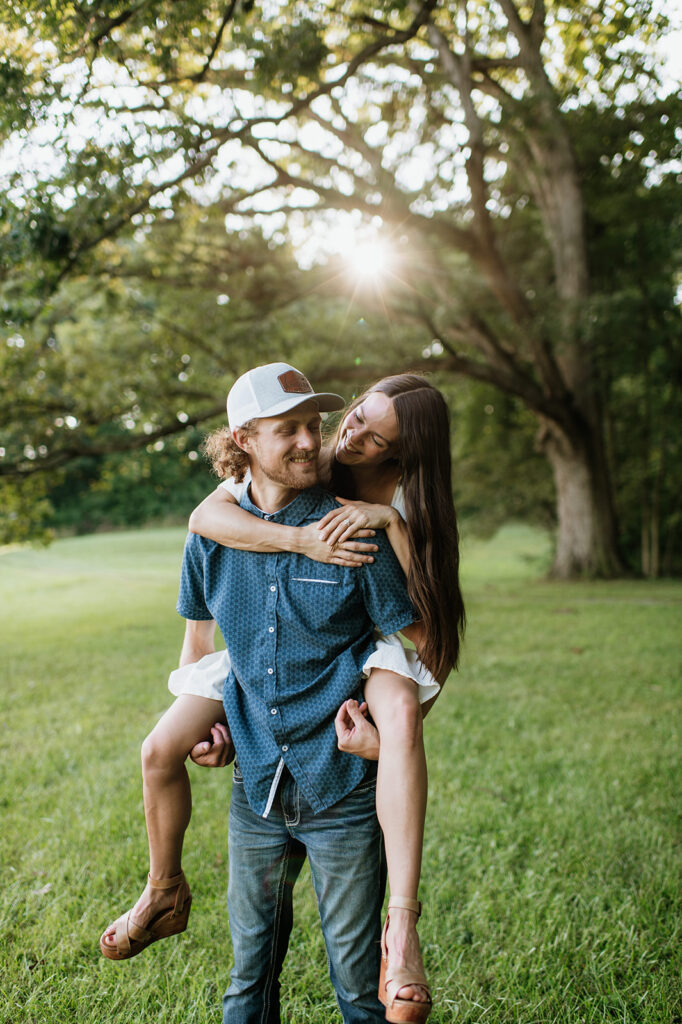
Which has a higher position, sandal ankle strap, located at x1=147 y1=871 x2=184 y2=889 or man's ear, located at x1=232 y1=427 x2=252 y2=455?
man's ear, located at x1=232 y1=427 x2=252 y2=455

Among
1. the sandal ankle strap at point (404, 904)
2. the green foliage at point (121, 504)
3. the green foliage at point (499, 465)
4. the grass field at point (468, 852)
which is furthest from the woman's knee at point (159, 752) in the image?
the green foliage at point (121, 504)

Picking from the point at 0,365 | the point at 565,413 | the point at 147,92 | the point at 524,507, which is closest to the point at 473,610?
the point at 565,413

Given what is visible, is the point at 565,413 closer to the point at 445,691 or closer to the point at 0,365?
the point at 445,691

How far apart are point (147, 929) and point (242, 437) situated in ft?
4.77

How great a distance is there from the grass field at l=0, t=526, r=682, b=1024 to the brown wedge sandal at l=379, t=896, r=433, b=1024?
1.16 m

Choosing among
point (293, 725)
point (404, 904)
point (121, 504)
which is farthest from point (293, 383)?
point (121, 504)

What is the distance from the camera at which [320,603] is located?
1958 millimetres

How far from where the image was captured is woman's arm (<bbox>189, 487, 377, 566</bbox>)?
1931 mm

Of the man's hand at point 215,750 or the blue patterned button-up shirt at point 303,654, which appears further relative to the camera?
the man's hand at point 215,750

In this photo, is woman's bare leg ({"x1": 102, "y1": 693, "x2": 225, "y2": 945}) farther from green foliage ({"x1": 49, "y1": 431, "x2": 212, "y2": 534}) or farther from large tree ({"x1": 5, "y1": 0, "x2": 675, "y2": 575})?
green foliage ({"x1": 49, "y1": 431, "x2": 212, "y2": 534})

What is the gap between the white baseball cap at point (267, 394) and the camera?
78.7 inches

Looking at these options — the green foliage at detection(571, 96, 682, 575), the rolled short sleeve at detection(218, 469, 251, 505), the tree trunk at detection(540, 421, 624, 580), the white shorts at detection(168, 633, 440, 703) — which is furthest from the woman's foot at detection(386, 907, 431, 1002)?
the tree trunk at detection(540, 421, 624, 580)

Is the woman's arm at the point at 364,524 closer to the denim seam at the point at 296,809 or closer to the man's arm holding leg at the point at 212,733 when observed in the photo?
the man's arm holding leg at the point at 212,733

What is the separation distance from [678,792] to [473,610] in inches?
295
